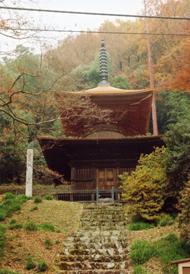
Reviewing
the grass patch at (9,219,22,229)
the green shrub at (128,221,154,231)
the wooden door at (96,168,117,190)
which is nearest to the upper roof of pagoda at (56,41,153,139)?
the wooden door at (96,168,117,190)

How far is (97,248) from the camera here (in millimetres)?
12359

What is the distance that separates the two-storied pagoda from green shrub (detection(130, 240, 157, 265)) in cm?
840

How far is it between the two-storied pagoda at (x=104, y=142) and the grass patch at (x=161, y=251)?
326 inches

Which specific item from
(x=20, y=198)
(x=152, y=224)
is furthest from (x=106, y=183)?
(x=152, y=224)

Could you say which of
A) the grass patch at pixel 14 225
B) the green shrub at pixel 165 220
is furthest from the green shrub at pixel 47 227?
the green shrub at pixel 165 220

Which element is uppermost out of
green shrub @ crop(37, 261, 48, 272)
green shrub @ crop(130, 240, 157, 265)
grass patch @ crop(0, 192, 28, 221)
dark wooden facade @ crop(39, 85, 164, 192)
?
dark wooden facade @ crop(39, 85, 164, 192)

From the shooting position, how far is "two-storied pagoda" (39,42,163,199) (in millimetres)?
20516

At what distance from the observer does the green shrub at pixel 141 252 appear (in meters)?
11.3

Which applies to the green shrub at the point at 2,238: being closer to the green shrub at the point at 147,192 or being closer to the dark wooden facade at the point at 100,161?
the green shrub at the point at 147,192

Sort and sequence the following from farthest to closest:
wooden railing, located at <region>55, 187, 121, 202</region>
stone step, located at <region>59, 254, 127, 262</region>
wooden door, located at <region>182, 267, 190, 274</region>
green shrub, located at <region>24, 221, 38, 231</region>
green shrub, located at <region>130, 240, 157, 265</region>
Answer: wooden railing, located at <region>55, 187, 121, 202</region>
green shrub, located at <region>24, 221, 38, 231</region>
stone step, located at <region>59, 254, 127, 262</region>
green shrub, located at <region>130, 240, 157, 265</region>
wooden door, located at <region>182, 267, 190, 274</region>

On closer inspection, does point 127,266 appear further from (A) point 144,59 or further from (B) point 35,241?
(A) point 144,59

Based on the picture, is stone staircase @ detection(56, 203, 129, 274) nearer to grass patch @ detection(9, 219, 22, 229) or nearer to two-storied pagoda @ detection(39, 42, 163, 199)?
grass patch @ detection(9, 219, 22, 229)

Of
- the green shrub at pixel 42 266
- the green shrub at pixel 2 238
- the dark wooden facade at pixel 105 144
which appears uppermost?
the dark wooden facade at pixel 105 144

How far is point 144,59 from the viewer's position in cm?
4591
